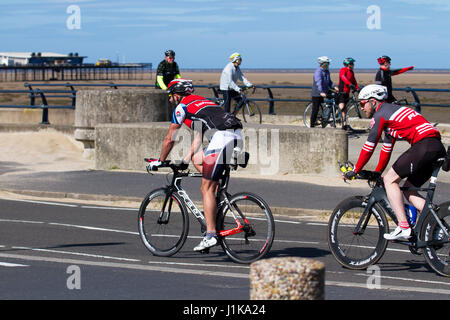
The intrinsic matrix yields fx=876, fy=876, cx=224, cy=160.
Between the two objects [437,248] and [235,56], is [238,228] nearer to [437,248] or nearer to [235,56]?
[437,248]

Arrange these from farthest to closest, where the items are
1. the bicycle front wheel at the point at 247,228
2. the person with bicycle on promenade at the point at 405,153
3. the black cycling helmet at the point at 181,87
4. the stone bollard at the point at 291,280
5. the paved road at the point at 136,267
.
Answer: the black cycling helmet at the point at 181,87, the bicycle front wheel at the point at 247,228, the person with bicycle on promenade at the point at 405,153, the paved road at the point at 136,267, the stone bollard at the point at 291,280

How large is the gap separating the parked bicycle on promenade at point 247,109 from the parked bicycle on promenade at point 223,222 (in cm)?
1241

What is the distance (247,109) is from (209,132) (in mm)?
13300

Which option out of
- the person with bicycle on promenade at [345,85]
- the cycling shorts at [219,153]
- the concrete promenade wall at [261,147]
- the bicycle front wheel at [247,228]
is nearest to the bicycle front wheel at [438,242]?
the bicycle front wheel at [247,228]

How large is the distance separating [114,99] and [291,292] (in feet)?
50.7

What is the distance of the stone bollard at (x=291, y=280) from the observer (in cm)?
506

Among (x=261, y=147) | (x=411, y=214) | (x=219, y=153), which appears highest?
(x=219, y=153)

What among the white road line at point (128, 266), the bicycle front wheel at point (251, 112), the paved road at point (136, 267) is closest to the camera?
the paved road at point (136, 267)

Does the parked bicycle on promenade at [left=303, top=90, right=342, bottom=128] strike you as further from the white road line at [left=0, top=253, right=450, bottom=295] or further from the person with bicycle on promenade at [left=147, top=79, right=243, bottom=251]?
the white road line at [left=0, top=253, right=450, bottom=295]

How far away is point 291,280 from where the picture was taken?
5.06 metres

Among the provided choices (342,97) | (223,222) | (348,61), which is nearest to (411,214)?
(223,222)

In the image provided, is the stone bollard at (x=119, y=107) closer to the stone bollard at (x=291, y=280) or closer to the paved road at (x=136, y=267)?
the paved road at (x=136, y=267)
